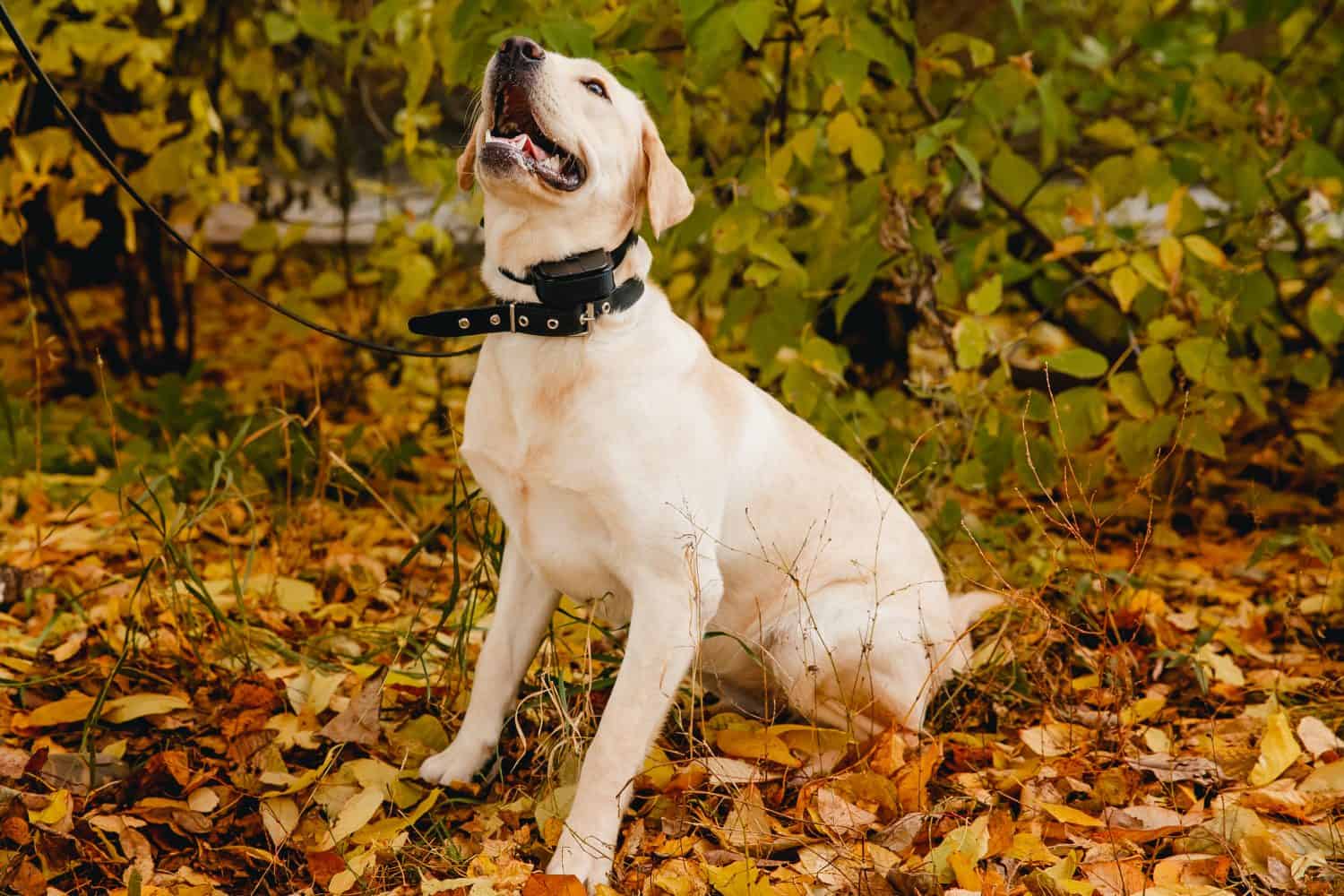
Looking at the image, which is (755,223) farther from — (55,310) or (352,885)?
(55,310)

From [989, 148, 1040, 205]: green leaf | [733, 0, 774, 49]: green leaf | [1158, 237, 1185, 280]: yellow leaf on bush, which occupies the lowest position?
[1158, 237, 1185, 280]: yellow leaf on bush

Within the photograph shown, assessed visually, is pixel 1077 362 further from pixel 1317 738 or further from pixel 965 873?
pixel 965 873

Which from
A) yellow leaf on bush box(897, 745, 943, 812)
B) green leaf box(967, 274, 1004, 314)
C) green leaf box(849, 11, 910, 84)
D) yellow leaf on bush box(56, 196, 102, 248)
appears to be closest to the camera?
yellow leaf on bush box(897, 745, 943, 812)

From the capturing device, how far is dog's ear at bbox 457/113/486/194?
2377 mm

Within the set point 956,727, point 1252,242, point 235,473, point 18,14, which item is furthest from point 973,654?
point 18,14

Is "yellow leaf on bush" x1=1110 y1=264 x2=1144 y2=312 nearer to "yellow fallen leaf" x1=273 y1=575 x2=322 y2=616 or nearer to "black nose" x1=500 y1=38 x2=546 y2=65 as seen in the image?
"black nose" x1=500 y1=38 x2=546 y2=65

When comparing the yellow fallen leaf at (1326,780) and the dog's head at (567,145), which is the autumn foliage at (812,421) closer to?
the yellow fallen leaf at (1326,780)

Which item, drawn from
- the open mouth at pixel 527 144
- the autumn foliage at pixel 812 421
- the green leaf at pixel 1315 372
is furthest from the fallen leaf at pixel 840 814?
the green leaf at pixel 1315 372

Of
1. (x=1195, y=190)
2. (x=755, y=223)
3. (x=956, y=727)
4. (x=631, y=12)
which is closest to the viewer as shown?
(x=956, y=727)

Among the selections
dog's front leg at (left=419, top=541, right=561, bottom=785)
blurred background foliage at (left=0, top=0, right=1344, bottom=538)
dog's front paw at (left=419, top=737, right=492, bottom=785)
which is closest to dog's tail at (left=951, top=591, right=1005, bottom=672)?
blurred background foliage at (left=0, top=0, right=1344, bottom=538)

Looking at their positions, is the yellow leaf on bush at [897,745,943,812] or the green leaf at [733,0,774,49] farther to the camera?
the green leaf at [733,0,774,49]

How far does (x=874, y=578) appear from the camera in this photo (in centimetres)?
263

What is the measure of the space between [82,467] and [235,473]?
82 centimetres

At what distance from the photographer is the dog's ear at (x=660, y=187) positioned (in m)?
2.37
